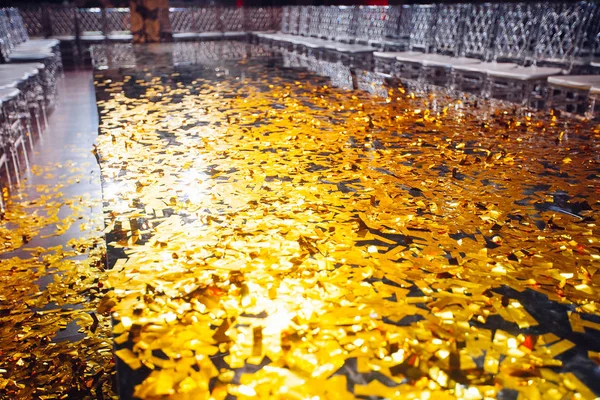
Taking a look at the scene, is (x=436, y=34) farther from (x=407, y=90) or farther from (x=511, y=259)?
(x=511, y=259)

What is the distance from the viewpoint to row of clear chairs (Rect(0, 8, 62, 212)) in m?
3.34

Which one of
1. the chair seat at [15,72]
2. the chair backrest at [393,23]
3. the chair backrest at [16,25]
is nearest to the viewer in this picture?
the chair seat at [15,72]

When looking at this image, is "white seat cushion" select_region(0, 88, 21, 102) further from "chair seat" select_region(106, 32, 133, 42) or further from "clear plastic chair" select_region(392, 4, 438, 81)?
"chair seat" select_region(106, 32, 133, 42)

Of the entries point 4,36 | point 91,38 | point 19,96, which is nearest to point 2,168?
point 19,96

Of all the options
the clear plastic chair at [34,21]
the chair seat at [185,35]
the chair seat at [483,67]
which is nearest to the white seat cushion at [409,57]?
the chair seat at [483,67]

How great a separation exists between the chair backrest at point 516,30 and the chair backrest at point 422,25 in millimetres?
896

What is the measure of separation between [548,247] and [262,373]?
1015 mm

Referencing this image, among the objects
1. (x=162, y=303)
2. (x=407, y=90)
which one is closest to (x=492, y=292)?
(x=162, y=303)

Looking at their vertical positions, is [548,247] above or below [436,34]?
below

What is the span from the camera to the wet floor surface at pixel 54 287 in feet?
4.40

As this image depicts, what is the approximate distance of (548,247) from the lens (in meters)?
1.48

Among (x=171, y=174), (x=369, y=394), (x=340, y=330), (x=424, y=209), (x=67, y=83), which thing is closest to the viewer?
(x=369, y=394)

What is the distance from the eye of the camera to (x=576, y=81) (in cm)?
326

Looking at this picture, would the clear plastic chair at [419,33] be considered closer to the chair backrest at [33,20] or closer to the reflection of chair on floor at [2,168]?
the reflection of chair on floor at [2,168]
